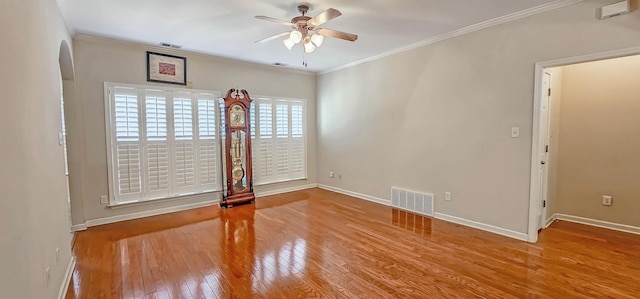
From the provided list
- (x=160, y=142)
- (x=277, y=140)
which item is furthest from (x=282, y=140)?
(x=160, y=142)

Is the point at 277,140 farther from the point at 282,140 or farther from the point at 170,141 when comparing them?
the point at 170,141

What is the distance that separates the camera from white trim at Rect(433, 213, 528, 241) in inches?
131

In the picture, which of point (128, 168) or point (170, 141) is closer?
point (128, 168)

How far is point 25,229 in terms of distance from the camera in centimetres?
159

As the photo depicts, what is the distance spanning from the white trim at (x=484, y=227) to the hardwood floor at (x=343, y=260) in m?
0.14

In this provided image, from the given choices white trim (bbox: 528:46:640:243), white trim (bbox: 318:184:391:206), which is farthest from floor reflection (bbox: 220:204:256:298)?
white trim (bbox: 528:46:640:243)

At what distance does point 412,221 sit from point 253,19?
3329mm

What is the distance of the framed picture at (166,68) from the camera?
14.1ft

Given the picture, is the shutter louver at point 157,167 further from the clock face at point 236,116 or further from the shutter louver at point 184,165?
the clock face at point 236,116

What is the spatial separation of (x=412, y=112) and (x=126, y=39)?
425cm

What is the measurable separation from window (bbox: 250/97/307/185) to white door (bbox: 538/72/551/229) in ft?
13.4

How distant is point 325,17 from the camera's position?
102 inches

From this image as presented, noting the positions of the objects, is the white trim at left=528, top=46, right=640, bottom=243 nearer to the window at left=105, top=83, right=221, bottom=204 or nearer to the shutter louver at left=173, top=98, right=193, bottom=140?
the window at left=105, top=83, right=221, bottom=204

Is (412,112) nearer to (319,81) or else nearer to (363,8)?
(363,8)
